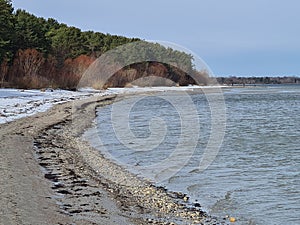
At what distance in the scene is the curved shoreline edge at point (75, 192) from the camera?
6.40 meters

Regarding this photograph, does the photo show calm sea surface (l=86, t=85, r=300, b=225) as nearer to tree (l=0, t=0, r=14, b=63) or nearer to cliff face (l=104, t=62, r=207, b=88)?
tree (l=0, t=0, r=14, b=63)

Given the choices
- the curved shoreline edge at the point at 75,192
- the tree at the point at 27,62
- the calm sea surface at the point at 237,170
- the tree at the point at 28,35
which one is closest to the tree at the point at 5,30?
the tree at the point at 27,62

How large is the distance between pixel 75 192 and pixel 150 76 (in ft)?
262

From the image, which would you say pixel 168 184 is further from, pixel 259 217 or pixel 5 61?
pixel 5 61

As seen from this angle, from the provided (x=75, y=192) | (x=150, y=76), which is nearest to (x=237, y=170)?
(x=75, y=192)

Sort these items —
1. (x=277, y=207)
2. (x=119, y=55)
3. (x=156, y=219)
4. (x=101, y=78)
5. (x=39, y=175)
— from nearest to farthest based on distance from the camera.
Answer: (x=156, y=219) → (x=277, y=207) → (x=39, y=175) → (x=101, y=78) → (x=119, y=55)

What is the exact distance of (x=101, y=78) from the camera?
6450 centimetres

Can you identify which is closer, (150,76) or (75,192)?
(75,192)

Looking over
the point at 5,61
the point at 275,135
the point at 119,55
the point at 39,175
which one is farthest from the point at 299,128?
the point at 119,55

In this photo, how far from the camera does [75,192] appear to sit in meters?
7.81

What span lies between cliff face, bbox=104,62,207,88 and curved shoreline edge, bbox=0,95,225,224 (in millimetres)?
52736

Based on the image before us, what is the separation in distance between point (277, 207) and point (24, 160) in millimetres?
5651

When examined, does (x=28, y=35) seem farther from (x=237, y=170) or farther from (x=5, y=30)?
(x=237, y=170)

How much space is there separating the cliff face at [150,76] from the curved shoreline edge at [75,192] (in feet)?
A: 173
